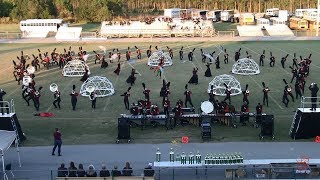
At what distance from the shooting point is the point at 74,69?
34344 millimetres

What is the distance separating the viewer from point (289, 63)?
125ft

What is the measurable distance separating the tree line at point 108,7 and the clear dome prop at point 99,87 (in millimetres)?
53935

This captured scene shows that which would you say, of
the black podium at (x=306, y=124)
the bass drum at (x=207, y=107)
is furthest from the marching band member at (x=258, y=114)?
the bass drum at (x=207, y=107)

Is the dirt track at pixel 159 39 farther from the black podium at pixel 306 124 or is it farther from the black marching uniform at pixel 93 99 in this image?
the black podium at pixel 306 124

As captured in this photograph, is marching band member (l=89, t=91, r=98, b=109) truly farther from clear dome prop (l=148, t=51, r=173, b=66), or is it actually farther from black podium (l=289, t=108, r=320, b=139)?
clear dome prop (l=148, t=51, r=173, b=66)

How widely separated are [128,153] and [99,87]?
10652mm

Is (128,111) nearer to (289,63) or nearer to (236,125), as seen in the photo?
(236,125)

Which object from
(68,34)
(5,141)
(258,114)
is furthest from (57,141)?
(68,34)

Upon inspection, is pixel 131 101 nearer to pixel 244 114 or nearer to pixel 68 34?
pixel 244 114

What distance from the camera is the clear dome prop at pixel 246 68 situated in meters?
33.8

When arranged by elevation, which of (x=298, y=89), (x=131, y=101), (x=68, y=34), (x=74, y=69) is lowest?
(x=131, y=101)

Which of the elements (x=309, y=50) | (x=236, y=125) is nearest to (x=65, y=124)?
(x=236, y=125)

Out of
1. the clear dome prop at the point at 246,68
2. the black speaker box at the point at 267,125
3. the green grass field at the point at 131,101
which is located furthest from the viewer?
the clear dome prop at the point at 246,68

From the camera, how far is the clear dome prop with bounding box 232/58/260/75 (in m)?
33.8
